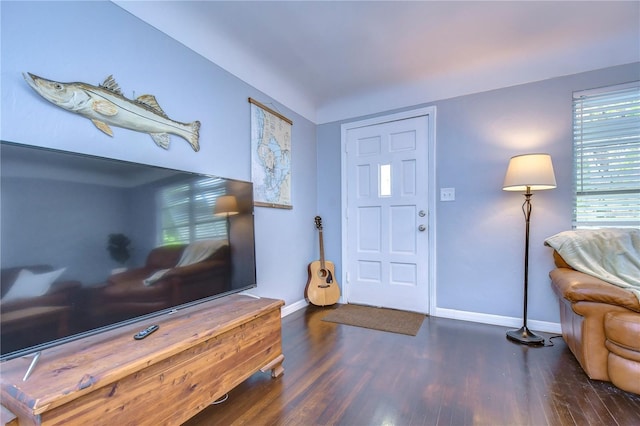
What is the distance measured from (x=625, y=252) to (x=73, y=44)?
3.47 meters

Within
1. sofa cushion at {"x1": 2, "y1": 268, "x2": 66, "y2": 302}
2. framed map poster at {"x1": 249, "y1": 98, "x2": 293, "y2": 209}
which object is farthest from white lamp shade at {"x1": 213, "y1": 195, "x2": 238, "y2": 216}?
sofa cushion at {"x1": 2, "y1": 268, "x2": 66, "y2": 302}

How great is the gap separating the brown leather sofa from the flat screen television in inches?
84.2

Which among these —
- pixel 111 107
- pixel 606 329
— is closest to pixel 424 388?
pixel 606 329

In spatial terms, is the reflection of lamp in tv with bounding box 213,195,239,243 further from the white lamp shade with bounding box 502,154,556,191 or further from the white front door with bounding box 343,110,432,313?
the white lamp shade with bounding box 502,154,556,191

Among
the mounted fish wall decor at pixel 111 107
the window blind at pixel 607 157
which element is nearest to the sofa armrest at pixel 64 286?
the mounted fish wall decor at pixel 111 107

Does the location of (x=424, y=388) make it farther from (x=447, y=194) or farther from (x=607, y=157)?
(x=607, y=157)

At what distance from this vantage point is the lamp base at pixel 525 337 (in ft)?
7.11

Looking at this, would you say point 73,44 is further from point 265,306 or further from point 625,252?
point 625,252

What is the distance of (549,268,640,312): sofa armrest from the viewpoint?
5.07 ft

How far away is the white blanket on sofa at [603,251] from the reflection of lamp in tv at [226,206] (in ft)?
7.59

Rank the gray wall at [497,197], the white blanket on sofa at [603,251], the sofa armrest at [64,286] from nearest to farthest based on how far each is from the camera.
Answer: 1. the sofa armrest at [64,286]
2. the white blanket on sofa at [603,251]
3. the gray wall at [497,197]

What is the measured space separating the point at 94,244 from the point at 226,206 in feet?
2.35

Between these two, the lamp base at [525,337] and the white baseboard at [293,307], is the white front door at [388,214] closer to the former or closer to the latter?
the white baseboard at [293,307]

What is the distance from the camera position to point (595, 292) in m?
1.61
